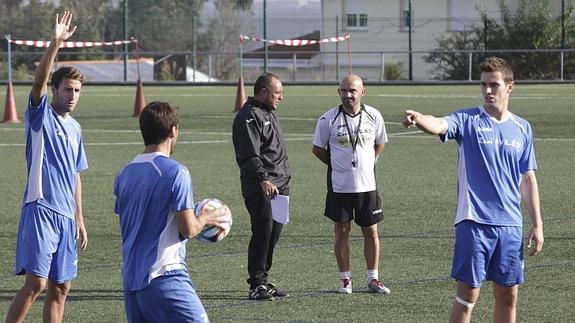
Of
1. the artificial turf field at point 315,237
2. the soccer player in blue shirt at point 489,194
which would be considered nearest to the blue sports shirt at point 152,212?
the soccer player in blue shirt at point 489,194

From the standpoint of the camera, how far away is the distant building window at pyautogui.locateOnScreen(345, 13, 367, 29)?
62.8 metres

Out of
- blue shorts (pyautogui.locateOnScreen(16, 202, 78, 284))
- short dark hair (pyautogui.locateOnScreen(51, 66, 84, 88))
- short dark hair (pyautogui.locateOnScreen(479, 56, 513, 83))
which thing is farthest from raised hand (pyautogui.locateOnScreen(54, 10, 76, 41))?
short dark hair (pyautogui.locateOnScreen(479, 56, 513, 83))

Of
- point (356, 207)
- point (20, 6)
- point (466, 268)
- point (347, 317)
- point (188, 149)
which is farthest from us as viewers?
point (20, 6)

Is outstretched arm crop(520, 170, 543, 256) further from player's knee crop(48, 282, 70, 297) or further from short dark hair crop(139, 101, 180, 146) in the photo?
player's knee crop(48, 282, 70, 297)

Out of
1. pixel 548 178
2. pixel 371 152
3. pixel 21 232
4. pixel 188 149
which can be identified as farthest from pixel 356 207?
pixel 188 149

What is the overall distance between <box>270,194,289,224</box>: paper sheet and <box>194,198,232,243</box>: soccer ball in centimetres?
350

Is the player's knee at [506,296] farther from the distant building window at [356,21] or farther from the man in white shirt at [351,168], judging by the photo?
the distant building window at [356,21]

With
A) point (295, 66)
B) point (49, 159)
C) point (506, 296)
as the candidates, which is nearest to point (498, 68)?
point (506, 296)

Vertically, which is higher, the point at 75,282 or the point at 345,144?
the point at 345,144

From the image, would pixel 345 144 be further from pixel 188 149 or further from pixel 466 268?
pixel 188 149

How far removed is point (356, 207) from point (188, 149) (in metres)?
12.1

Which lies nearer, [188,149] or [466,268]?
[466,268]

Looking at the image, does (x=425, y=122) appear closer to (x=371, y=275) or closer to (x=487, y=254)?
(x=487, y=254)

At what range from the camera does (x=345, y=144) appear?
34.0 ft
